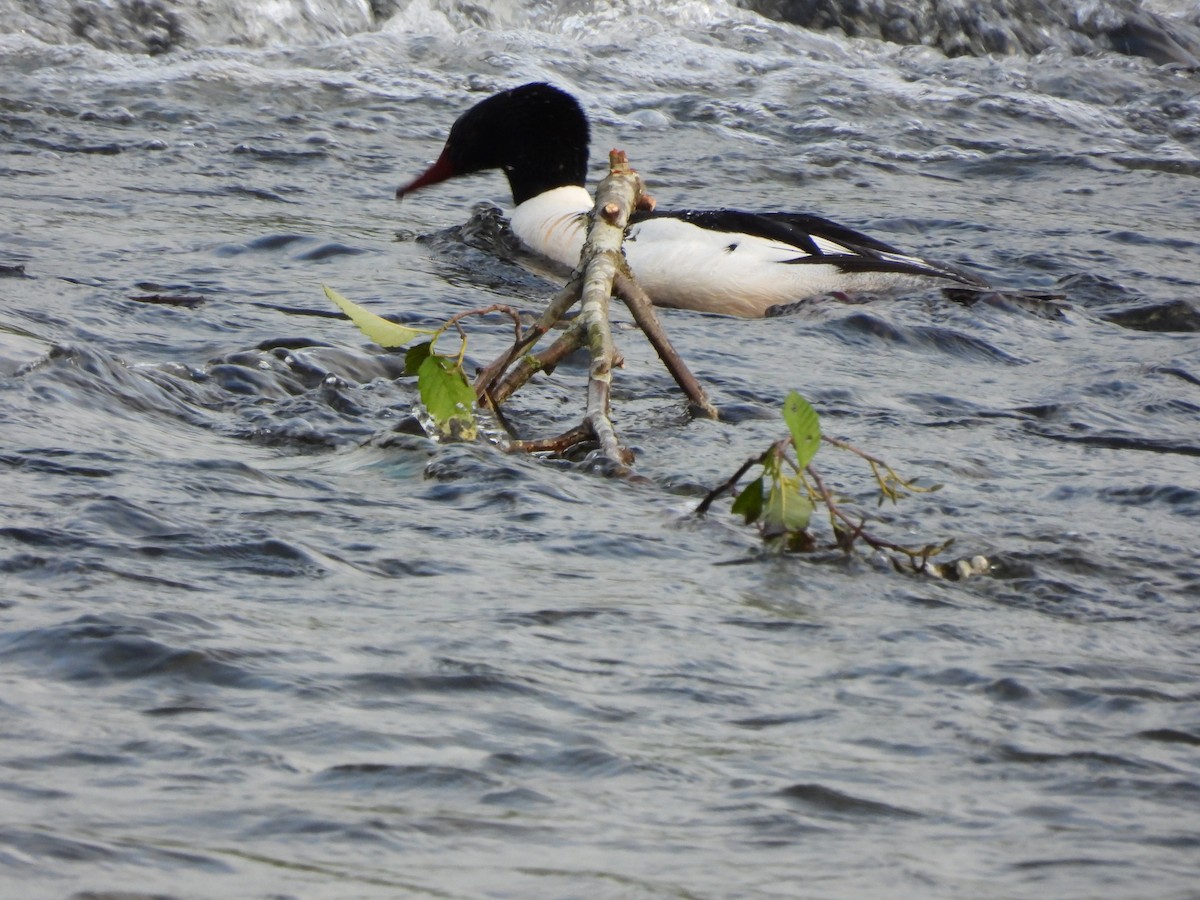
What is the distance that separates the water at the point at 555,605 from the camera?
196cm

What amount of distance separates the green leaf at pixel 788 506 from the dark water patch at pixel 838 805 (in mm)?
835

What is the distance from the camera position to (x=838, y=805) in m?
2.09

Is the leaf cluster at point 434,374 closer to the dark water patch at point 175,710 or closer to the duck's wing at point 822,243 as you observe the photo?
the dark water patch at point 175,710

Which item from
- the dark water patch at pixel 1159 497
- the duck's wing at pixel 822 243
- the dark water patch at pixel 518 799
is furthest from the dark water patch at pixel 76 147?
the dark water patch at pixel 518 799

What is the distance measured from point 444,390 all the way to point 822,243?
10.6 feet

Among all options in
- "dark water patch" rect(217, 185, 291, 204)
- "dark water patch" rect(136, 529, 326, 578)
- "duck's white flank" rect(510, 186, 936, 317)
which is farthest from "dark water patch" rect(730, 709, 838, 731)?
"dark water patch" rect(217, 185, 291, 204)

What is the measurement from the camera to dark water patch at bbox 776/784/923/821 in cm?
206

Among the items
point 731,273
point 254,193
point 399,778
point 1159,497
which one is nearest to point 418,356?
point 399,778

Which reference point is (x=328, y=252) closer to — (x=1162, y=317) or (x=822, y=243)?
(x=822, y=243)

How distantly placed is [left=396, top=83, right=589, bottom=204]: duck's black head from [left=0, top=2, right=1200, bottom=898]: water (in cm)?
117

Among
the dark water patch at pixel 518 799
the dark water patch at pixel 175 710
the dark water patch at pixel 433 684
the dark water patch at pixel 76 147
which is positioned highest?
the dark water patch at pixel 518 799

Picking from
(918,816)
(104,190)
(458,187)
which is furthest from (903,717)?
(458,187)

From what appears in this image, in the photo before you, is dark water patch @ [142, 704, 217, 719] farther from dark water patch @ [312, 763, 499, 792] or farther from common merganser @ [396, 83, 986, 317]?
common merganser @ [396, 83, 986, 317]

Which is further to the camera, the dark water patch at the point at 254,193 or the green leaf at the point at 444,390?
the dark water patch at the point at 254,193
